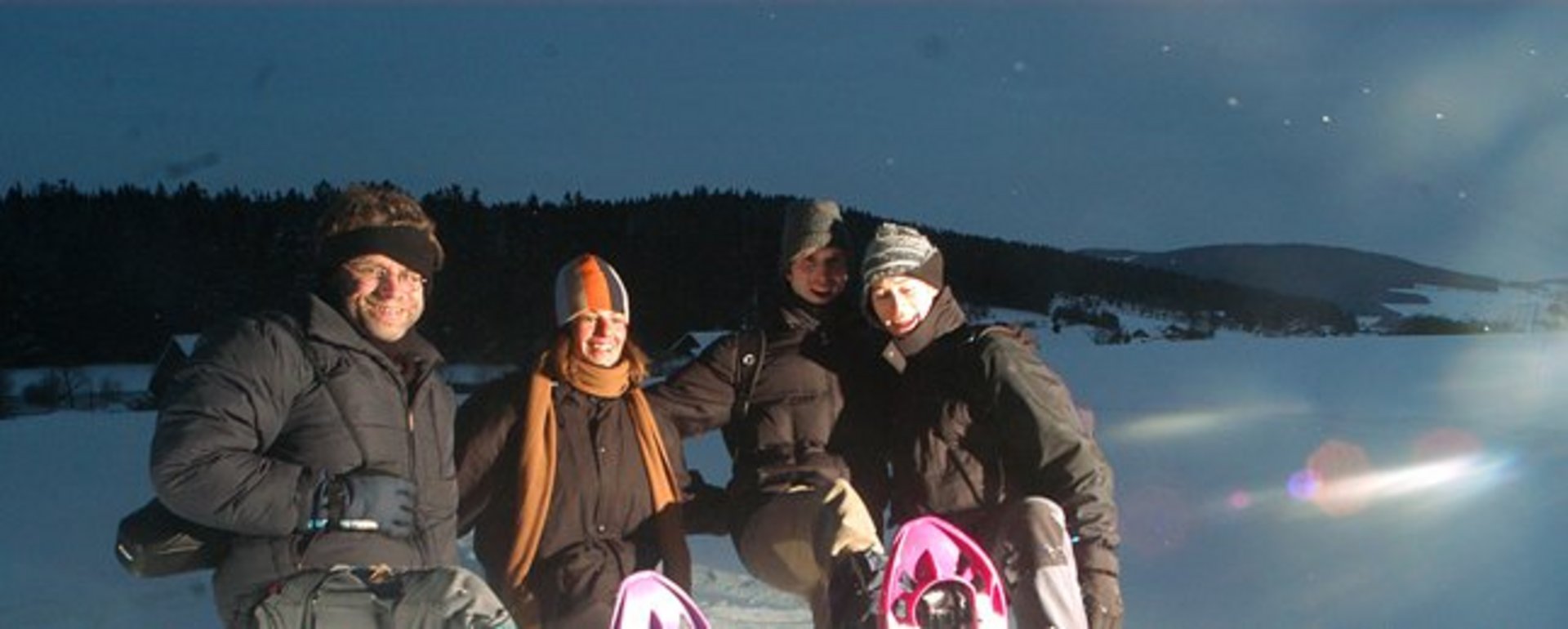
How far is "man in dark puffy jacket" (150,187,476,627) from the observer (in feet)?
9.64

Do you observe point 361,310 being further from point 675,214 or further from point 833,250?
point 675,214

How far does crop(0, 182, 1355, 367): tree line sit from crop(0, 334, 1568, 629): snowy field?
4.82 m

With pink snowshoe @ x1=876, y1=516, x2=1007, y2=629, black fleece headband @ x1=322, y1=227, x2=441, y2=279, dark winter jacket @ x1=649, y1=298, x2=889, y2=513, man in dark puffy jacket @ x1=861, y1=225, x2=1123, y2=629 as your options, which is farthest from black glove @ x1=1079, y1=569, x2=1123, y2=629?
black fleece headband @ x1=322, y1=227, x2=441, y2=279

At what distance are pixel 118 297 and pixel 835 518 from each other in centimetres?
1655

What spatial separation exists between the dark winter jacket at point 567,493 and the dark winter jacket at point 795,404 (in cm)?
25

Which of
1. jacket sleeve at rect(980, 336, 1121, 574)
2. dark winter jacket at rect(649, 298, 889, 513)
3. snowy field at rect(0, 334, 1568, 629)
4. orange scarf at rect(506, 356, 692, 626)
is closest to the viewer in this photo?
jacket sleeve at rect(980, 336, 1121, 574)

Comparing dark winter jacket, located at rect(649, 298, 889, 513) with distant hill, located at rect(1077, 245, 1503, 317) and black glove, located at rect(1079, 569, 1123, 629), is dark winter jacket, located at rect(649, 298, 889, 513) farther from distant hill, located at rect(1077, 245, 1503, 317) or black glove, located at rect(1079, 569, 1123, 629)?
distant hill, located at rect(1077, 245, 1503, 317)

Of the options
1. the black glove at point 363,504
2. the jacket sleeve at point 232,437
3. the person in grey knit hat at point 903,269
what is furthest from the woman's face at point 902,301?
the jacket sleeve at point 232,437

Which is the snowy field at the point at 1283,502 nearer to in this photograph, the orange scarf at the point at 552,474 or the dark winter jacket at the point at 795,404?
the dark winter jacket at the point at 795,404

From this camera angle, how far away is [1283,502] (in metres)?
7.55

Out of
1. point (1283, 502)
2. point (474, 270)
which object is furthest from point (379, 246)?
point (474, 270)

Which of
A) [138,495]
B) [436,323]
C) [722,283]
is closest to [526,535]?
[138,495]

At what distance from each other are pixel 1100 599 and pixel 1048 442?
457 millimetres

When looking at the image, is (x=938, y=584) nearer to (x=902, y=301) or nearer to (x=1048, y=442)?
(x=1048, y=442)
